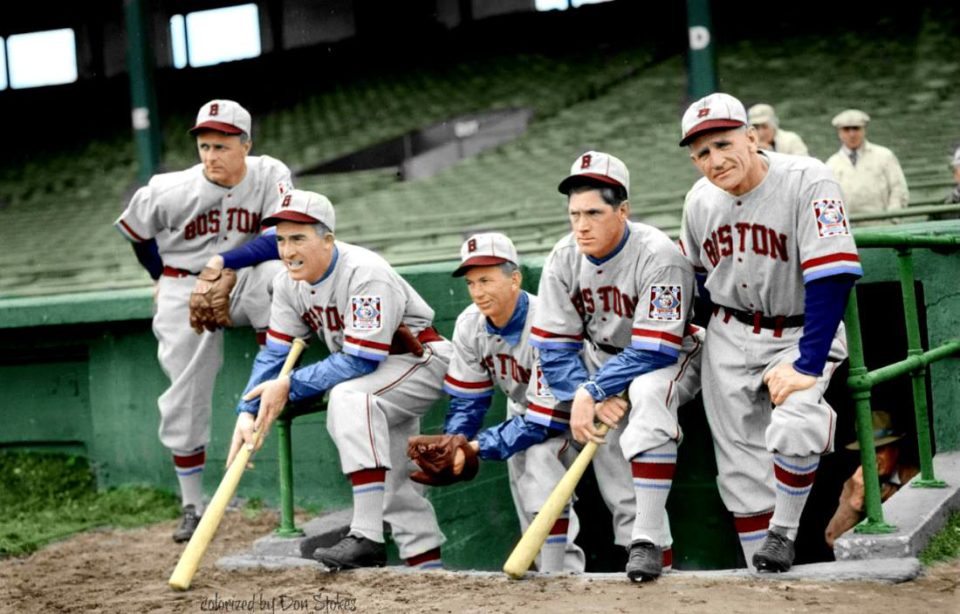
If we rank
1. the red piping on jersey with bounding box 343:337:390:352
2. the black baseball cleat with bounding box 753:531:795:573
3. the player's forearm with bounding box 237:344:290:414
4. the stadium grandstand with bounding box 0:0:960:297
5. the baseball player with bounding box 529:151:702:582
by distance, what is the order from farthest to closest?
the stadium grandstand with bounding box 0:0:960:297 → the player's forearm with bounding box 237:344:290:414 → the red piping on jersey with bounding box 343:337:390:352 → the baseball player with bounding box 529:151:702:582 → the black baseball cleat with bounding box 753:531:795:573

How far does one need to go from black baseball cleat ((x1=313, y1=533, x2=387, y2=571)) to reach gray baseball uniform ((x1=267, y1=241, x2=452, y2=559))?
250mm

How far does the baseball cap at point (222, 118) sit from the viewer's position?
4.76 metres

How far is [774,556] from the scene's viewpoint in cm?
325

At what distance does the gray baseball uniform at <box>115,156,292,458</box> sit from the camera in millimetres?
5012

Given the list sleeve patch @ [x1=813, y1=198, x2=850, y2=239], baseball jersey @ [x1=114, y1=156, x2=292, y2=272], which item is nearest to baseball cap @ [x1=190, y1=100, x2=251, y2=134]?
baseball jersey @ [x1=114, y1=156, x2=292, y2=272]

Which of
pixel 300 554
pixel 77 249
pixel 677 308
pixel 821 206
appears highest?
pixel 77 249

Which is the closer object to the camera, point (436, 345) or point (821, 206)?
point (821, 206)

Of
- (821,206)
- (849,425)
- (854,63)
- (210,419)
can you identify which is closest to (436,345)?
(210,419)

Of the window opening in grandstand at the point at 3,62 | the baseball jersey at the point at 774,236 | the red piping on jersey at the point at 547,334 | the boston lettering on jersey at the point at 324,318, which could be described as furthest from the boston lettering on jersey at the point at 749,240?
the window opening in grandstand at the point at 3,62

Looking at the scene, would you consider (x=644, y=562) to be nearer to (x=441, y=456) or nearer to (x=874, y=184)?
(x=441, y=456)

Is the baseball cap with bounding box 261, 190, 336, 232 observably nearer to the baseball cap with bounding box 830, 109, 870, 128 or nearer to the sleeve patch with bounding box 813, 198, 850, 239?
the sleeve patch with bounding box 813, 198, 850, 239

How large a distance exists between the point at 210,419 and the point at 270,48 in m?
15.0

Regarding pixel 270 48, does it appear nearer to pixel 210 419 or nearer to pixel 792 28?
pixel 792 28

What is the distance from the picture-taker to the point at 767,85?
1388 centimetres
